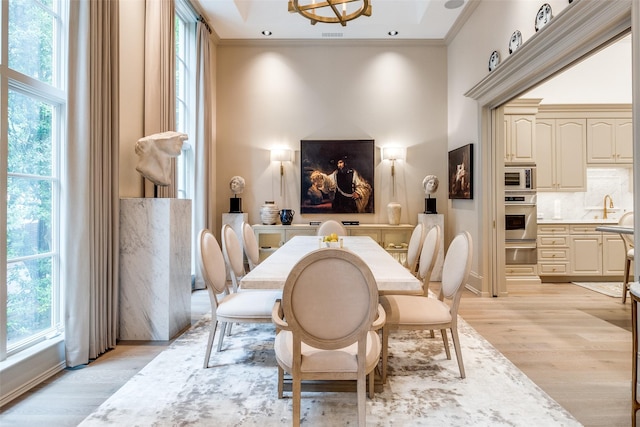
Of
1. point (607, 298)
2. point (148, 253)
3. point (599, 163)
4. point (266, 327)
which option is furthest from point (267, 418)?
point (599, 163)

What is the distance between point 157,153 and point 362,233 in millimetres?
3276

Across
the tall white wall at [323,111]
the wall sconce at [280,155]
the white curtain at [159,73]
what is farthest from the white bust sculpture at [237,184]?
the white curtain at [159,73]

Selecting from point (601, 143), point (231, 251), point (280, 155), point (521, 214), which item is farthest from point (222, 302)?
point (601, 143)

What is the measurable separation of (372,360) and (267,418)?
0.71 meters

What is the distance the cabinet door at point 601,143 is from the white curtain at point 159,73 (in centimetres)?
616

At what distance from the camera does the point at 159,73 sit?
12.0ft

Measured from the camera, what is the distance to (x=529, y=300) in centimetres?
437

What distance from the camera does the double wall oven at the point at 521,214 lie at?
520cm

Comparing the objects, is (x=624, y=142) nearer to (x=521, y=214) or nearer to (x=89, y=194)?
(x=521, y=214)

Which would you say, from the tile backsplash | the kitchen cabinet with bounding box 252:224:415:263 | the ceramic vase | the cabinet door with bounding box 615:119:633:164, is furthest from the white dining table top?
the cabinet door with bounding box 615:119:633:164

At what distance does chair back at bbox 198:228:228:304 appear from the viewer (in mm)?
2359

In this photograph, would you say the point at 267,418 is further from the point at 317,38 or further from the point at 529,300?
the point at 317,38

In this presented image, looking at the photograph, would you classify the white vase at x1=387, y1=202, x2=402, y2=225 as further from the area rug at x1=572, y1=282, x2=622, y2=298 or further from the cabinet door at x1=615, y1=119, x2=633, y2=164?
the cabinet door at x1=615, y1=119, x2=633, y2=164

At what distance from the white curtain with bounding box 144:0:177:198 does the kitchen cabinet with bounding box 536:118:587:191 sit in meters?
5.39
